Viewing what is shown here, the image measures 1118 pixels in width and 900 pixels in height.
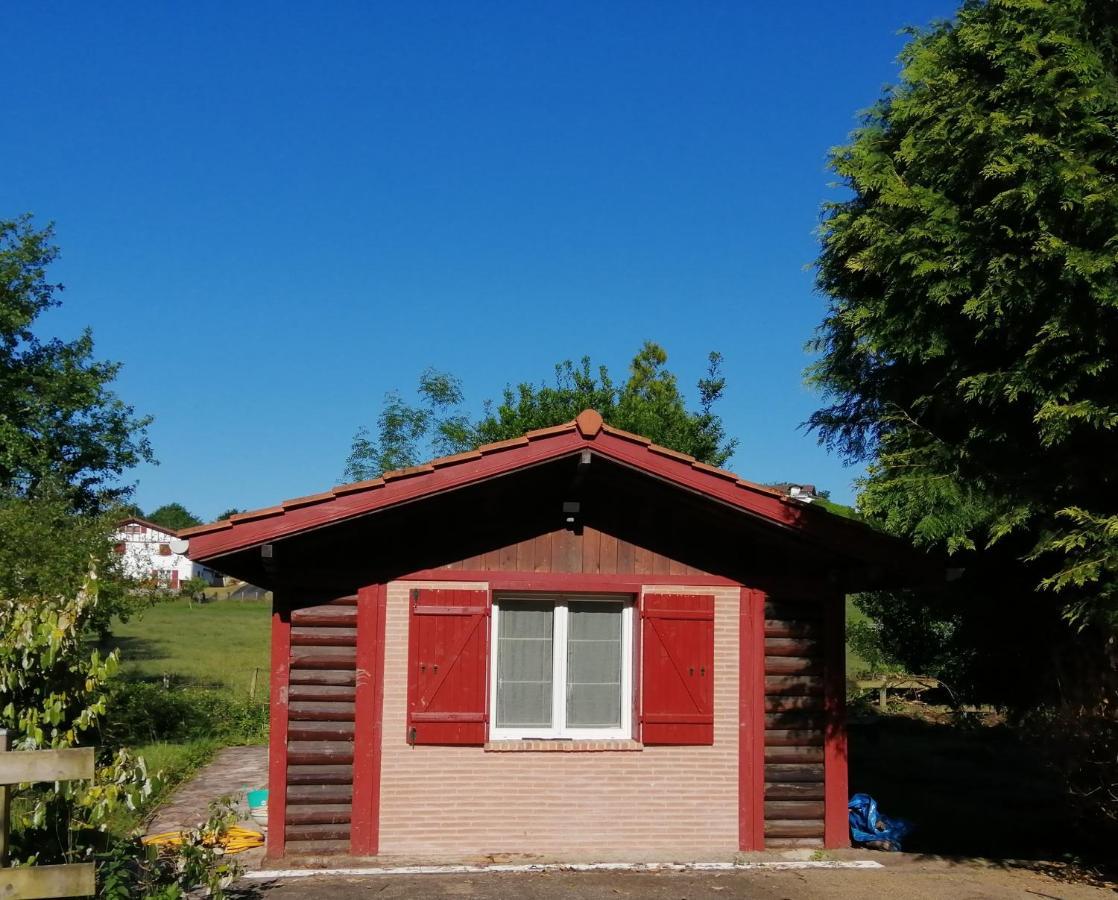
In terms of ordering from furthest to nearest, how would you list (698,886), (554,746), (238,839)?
(238,839) → (554,746) → (698,886)

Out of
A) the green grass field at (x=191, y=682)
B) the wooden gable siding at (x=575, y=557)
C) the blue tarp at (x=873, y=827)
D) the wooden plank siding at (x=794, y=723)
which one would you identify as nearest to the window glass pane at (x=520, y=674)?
the wooden gable siding at (x=575, y=557)

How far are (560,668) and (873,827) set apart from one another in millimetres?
3325

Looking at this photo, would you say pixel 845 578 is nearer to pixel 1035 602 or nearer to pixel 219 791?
pixel 1035 602

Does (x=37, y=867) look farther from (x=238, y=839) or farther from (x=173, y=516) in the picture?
(x=173, y=516)

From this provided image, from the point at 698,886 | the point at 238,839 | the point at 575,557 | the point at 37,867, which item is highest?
the point at 575,557

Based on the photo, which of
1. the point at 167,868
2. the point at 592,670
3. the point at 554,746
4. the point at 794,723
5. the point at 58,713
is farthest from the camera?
the point at 794,723

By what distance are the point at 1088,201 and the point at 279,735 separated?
7.42m

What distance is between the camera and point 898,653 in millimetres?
21844

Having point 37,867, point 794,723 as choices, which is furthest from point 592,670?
point 37,867

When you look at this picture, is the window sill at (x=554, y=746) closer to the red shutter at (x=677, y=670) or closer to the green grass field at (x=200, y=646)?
the red shutter at (x=677, y=670)

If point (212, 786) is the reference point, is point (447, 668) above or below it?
above

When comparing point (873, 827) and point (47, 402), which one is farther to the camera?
point (47, 402)

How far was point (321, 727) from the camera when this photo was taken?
8.51 metres

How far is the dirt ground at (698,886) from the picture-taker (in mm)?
7527
